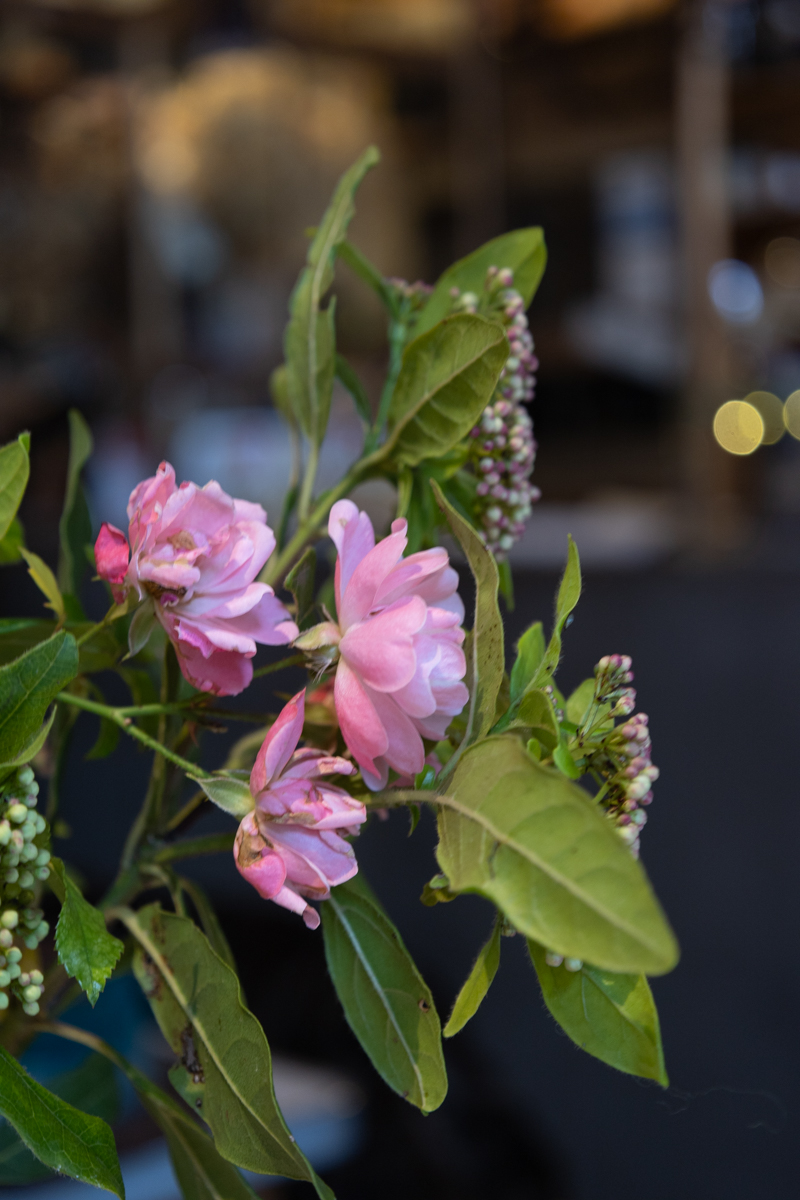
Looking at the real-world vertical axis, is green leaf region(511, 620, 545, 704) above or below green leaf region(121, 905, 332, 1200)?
above

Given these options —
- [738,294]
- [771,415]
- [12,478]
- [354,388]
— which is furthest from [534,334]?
[12,478]

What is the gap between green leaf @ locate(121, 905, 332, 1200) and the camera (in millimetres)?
223

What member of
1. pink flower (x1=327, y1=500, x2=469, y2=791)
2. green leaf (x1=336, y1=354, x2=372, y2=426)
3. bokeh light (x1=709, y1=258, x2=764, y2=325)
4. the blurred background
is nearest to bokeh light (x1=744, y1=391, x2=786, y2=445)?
the blurred background

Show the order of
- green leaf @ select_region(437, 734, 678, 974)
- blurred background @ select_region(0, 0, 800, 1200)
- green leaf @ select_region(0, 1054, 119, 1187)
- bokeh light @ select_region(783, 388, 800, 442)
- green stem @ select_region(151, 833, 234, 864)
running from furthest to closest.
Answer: bokeh light @ select_region(783, 388, 800, 442) < blurred background @ select_region(0, 0, 800, 1200) < green leaf @ select_region(0, 1054, 119, 1187) < green stem @ select_region(151, 833, 234, 864) < green leaf @ select_region(437, 734, 678, 974)

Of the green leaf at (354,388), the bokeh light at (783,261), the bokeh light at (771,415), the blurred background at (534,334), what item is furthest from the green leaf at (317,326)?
the bokeh light at (783,261)

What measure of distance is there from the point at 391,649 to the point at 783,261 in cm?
184

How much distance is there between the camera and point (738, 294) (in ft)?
6.11

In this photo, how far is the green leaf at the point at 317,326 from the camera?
31 centimetres

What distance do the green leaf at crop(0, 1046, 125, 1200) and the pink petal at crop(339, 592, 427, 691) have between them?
107 millimetres

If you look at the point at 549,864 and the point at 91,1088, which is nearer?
the point at 549,864

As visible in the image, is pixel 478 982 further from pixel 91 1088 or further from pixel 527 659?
pixel 91 1088

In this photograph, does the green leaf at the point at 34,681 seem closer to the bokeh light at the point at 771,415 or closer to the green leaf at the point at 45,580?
the green leaf at the point at 45,580

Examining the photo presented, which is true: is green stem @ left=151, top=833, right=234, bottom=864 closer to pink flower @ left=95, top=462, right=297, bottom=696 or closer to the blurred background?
pink flower @ left=95, top=462, right=297, bottom=696

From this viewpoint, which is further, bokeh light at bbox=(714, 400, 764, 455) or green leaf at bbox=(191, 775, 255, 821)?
bokeh light at bbox=(714, 400, 764, 455)
